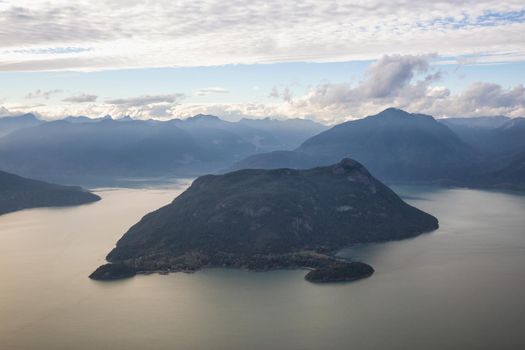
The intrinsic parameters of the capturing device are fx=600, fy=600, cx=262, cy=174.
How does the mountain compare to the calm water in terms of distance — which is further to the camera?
the mountain

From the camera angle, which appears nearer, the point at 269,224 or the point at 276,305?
the point at 276,305

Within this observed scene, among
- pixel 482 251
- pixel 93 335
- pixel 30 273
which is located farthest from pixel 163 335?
pixel 482 251

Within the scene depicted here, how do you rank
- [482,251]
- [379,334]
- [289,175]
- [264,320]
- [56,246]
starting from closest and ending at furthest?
[379,334] < [264,320] < [482,251] < [56,246] < [289,175]

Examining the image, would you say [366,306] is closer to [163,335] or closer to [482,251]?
Result: [163,335]

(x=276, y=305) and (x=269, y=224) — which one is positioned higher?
(x=269, y=224)

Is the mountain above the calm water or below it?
above
